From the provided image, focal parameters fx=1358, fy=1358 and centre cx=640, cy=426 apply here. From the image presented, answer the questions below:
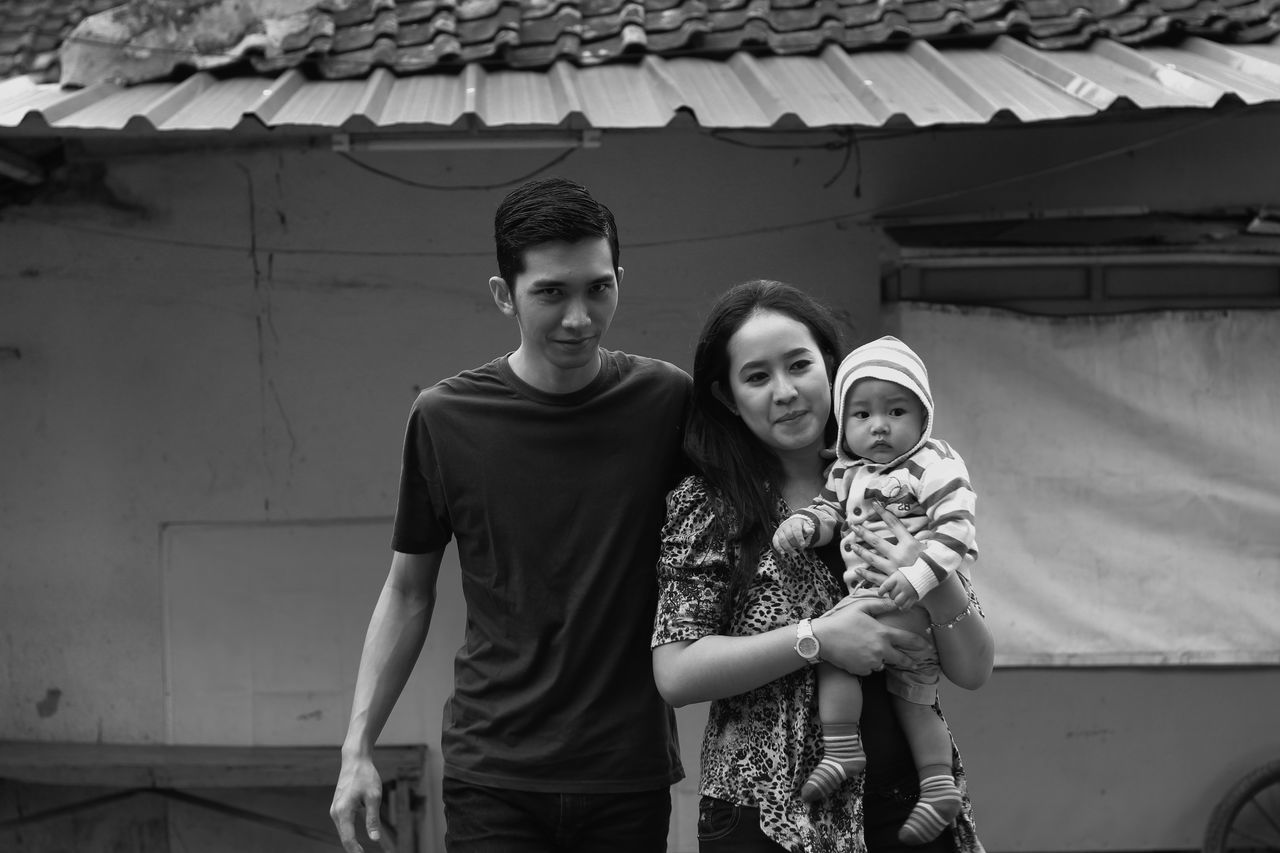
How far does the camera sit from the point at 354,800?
265 cm

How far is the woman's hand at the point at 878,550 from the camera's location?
232 centimetres

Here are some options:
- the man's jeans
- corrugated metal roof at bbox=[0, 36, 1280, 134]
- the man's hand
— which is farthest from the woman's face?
corrugated metal roof at bbox=[0, 36, 1280, 134]

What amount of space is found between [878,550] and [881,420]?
25cm

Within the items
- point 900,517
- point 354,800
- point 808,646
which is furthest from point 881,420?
point 354,800

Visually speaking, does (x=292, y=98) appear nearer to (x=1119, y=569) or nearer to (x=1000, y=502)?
(x=1000, y=502)

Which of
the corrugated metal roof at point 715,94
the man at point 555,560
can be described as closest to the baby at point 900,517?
the man at point 555,560

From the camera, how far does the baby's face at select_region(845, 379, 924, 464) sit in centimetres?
245

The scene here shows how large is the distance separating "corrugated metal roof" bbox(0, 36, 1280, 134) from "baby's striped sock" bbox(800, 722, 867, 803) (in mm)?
2271

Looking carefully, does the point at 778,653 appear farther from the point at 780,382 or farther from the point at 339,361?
the point at 339,361

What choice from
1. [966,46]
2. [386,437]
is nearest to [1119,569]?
[966,46]

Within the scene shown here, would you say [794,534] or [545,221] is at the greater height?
[545,221]

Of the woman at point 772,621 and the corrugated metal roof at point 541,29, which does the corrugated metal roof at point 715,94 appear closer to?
the corrugated metal roof at point 541,29

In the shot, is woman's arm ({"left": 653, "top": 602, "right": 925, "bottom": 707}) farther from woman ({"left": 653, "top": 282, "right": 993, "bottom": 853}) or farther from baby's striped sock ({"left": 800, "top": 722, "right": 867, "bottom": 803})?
baby's striped sock ({"left": 800, "top": 722, "right": 867, "bottom": 803})

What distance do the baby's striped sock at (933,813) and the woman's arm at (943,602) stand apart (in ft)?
0.64
